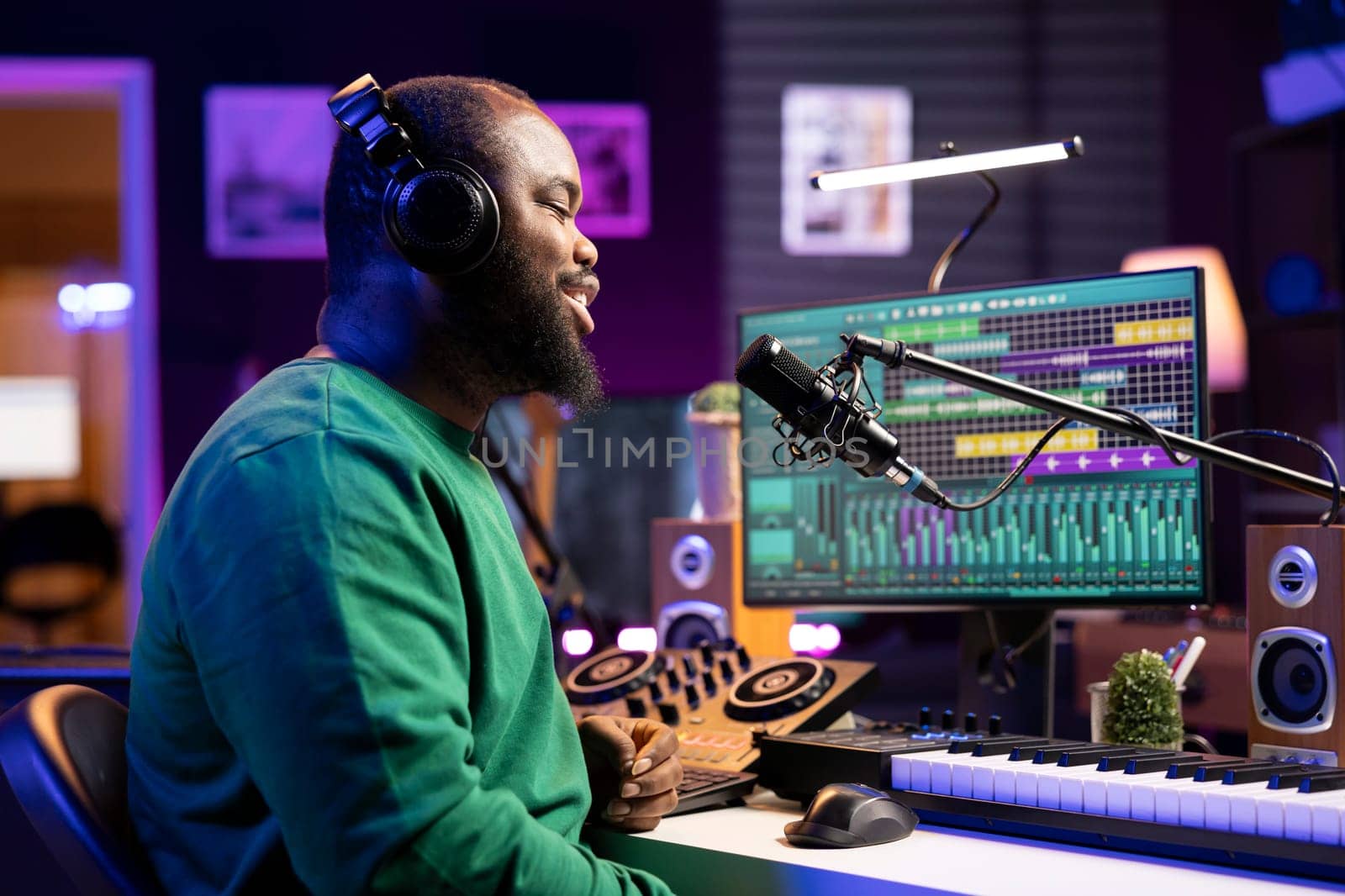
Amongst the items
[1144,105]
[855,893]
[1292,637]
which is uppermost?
[1144,105]

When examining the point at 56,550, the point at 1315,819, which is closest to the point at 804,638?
the point at 1315,819

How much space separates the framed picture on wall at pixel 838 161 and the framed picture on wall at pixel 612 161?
0.49 meters

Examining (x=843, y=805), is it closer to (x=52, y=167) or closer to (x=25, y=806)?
(x=25, y=806)

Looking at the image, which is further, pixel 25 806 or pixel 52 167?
pixel 52 167

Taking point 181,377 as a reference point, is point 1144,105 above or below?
above

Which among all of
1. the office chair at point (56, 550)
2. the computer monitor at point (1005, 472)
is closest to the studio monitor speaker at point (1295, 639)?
the computer monitor at point (1005, 472)

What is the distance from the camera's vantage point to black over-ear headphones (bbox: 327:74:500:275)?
40.0 inches

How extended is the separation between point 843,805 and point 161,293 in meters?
3.54

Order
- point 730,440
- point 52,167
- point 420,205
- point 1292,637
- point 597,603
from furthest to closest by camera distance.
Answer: point 52,167, point 597,603, point 730,440, point 1292,637, point 420,205

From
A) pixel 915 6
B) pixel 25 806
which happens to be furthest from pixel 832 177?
pixel 915 6

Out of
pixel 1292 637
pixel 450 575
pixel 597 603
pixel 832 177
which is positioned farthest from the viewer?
pixel 597 603

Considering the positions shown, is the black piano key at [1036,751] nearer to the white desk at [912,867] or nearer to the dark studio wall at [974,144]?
the white desk at [912,867]

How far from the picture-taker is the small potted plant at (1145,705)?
Result: 1270mm

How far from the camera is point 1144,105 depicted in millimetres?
4156
